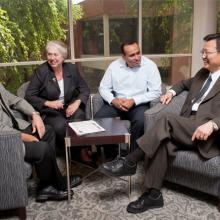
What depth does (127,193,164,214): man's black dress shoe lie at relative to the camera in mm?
2137

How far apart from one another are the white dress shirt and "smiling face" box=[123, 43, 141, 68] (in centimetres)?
10

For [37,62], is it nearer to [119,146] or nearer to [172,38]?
[119,146]

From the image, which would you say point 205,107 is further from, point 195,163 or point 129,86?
point 129,86

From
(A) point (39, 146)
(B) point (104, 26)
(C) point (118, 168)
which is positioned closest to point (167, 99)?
(C) point (118, 168)

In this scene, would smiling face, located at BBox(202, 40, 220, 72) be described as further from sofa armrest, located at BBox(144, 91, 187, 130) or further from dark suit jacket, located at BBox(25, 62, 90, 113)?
dark suit jacket, located at BBox(25, 62, 90, 113)

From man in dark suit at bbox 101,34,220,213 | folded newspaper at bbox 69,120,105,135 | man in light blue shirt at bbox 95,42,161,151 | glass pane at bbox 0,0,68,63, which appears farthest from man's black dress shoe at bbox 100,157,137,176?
glass pane at bbox 0,0,68,63

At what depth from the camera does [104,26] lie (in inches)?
142

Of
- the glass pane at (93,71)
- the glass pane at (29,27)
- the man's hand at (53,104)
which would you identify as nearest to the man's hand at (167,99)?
the man's hand at (53,104)

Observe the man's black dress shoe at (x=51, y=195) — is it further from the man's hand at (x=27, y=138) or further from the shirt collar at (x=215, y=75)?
the shirt collar at (x=215, y=75)

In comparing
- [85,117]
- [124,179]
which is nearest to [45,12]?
[85,117]

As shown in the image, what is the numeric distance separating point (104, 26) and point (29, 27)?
0.87m

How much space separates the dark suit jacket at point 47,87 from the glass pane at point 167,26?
50.4 inches

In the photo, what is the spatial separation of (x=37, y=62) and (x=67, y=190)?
157 centimetres

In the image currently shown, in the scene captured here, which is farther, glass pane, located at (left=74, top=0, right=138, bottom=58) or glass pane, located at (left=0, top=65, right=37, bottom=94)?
glass pane, located at (left=74, top=0, right=138, bottom=58)
